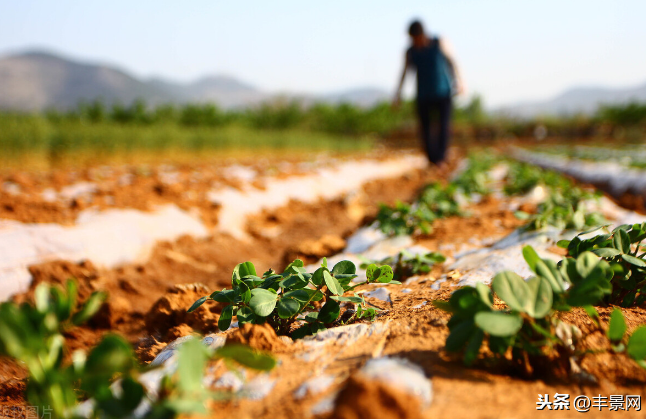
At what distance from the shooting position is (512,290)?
887mm

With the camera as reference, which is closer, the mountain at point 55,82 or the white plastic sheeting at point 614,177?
the white plastic sheeting at point 614,177

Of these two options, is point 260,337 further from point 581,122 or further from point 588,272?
point 581,122

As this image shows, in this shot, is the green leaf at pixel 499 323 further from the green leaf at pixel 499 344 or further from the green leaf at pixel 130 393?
the green leaf at pixel 130 393

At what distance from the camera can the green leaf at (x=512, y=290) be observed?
0.87 m

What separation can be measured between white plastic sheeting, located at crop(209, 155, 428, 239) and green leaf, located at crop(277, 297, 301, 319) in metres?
2.81

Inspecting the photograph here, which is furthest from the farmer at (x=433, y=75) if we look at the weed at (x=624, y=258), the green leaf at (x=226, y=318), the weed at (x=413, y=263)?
the green leaf at (x=226, y=318)

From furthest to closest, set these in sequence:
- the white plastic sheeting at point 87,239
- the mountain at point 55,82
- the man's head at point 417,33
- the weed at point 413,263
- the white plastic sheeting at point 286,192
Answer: the mountain at point 55,82, the man's head at point 417,33, the white plastic sheeting at point 286,192, the white plastic sheeting at point 87,239, the weed at point 413,263

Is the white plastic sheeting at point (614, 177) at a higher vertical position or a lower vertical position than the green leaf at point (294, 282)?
lower

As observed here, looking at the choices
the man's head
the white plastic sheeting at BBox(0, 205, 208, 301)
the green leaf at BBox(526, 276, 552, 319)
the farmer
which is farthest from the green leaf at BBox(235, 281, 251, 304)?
the man's head

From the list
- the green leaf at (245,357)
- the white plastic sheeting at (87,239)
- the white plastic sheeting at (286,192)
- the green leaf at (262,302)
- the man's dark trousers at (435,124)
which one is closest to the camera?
the green leaf at (245,357)

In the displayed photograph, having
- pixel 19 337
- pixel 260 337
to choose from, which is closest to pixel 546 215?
pixel 260 337

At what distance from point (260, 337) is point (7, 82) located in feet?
757

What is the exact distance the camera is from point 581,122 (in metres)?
32.0

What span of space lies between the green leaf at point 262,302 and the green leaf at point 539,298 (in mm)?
643
